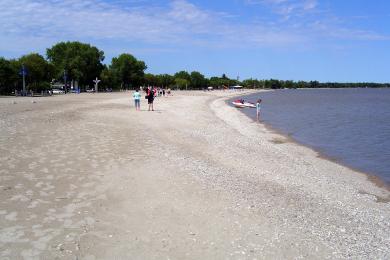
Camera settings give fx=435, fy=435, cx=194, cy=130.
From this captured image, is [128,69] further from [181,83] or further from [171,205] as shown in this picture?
[171,205]

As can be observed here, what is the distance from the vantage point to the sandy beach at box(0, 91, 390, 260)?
7375 millimetres

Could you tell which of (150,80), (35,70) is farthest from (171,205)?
(150,80)

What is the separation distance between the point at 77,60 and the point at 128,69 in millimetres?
41193

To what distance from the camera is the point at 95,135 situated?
18.5m

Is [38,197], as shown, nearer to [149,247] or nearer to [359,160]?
[149,247]

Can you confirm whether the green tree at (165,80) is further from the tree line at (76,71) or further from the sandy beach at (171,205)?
the sandy beach at (171,205)

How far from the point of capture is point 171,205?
31.4 feet

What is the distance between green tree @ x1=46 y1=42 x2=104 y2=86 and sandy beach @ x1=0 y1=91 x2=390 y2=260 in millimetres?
93762

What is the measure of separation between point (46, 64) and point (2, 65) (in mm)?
18292

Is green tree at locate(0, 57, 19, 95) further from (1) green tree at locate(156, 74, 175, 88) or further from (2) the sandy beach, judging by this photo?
(1) green tree at locate(156, 74, 175, 88)

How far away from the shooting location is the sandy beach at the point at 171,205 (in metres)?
7.38

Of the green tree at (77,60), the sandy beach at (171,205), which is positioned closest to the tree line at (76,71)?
the green tree at (77,60)

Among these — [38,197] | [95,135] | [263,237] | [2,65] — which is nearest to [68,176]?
[38,197]

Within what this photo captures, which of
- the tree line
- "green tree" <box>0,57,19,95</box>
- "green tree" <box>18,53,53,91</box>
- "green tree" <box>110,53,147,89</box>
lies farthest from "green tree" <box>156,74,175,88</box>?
"green tree" <box>0,57,19,95</box>
